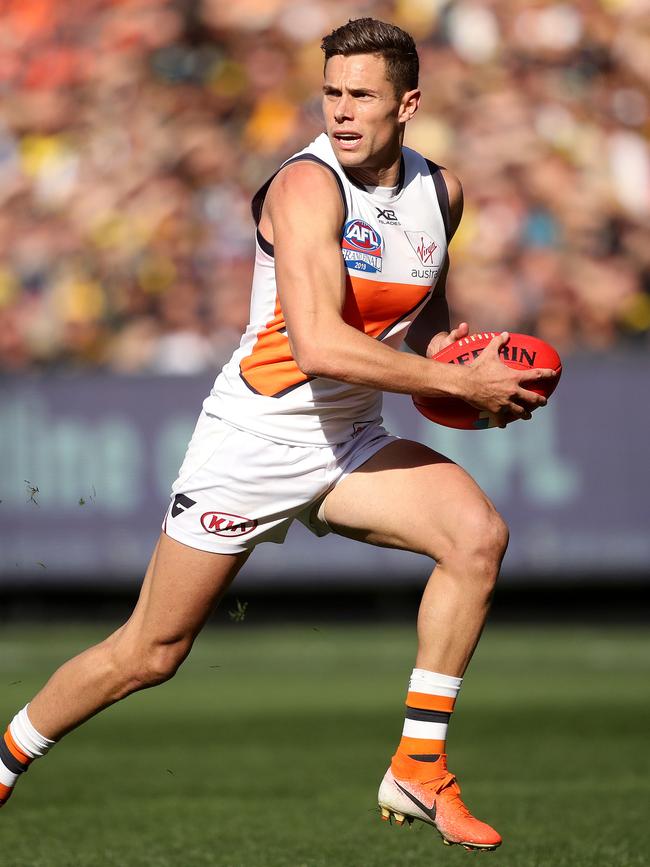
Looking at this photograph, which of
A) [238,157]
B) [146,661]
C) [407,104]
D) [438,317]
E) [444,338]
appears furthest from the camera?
[238,157]

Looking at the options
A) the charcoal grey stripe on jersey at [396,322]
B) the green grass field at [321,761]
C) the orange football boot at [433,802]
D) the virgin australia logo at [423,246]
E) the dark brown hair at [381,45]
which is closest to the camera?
the orange football boot at [433,802]

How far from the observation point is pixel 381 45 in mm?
4879

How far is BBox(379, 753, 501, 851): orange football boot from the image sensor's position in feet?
15.5

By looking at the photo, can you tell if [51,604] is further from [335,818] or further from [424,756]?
[424,756]

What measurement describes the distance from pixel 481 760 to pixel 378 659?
17.9 ft

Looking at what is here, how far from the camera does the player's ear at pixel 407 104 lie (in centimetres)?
497

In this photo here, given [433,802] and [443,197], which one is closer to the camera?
[433,802]

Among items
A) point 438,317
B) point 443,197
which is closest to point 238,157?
point 438,317

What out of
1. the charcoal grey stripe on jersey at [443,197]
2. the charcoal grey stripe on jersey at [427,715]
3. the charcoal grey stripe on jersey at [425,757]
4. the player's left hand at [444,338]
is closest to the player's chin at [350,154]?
the charcoal grey stripe on jersey at [443,197]

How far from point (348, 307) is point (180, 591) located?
1.07 meters

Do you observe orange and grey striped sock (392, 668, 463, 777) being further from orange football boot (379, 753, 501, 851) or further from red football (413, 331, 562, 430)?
red football (413, 331, 562, 430)

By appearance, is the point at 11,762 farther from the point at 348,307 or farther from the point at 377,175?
the point at 377,175

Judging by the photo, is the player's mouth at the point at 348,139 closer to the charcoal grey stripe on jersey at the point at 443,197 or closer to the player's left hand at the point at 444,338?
the charcoal grey stripe on jersey at the point at 443,197

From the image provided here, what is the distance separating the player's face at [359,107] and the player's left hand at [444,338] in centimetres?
68
